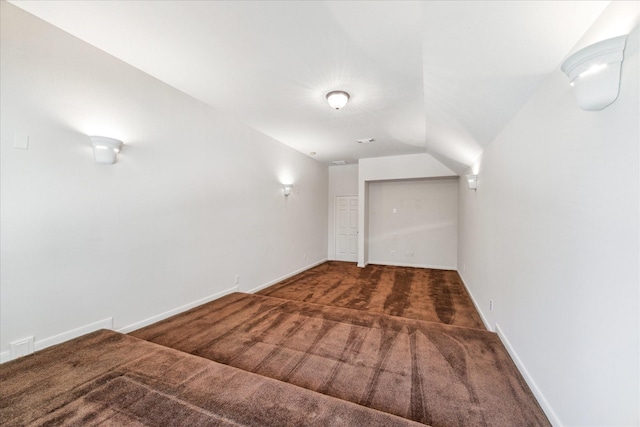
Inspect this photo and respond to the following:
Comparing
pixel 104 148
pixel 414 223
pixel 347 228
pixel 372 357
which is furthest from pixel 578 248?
pixel 347 228

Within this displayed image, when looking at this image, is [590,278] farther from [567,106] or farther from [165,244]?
[165,244]

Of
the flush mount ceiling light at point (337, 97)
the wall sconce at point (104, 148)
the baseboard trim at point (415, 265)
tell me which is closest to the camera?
the wall sconce at point (104, 148)

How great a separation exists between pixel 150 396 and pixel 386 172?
18.5 feet

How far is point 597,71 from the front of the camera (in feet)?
3.14

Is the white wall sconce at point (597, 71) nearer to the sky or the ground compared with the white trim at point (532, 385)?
nearer to the sky

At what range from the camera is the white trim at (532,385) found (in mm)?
1393

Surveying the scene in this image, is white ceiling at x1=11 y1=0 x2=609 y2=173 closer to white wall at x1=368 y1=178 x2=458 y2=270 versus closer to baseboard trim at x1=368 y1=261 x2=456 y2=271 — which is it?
white wall at x1=368 y1=178 x2=458 y2=270

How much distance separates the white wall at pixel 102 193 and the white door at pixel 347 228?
365cm

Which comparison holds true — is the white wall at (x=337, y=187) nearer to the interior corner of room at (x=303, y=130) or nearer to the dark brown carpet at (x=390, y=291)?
the dark brown carpet at (x=390, y=291)

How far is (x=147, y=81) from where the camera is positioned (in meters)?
2.56

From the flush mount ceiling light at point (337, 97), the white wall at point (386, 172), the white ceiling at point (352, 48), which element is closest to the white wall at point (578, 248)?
the white ceiling at point (352, 48)

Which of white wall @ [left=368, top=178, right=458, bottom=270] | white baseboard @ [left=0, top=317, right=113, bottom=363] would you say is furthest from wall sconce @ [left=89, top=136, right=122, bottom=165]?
white wall @ [left=368, top=178, right=458, bottom=270]

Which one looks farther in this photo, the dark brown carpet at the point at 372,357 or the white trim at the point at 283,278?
the white trim at the point at 283,278

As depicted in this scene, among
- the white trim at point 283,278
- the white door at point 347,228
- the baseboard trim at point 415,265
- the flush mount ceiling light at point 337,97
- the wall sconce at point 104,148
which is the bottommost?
the white trim at point 283,278
